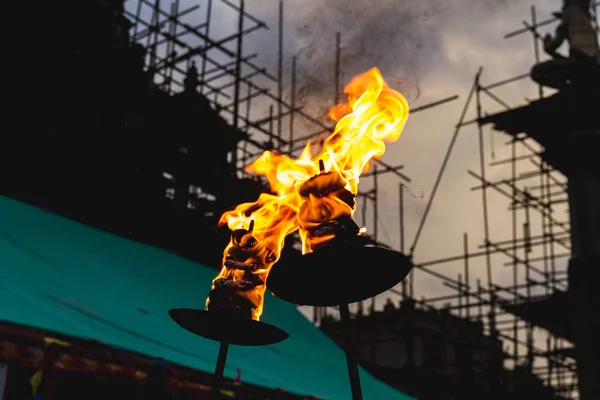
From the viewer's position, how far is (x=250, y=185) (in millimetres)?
13781

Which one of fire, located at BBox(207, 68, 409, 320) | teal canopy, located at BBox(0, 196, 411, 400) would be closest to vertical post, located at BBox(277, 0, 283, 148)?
teal canopy, located at BBox(0, 196, 411, 400)

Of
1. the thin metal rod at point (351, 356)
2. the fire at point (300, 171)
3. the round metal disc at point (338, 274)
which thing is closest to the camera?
the thin metal rod at point (351, 356)

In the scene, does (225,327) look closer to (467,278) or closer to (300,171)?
(300,171)

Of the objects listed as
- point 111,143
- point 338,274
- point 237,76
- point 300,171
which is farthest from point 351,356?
point 237,76

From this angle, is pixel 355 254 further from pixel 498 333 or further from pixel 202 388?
pixel 498 333

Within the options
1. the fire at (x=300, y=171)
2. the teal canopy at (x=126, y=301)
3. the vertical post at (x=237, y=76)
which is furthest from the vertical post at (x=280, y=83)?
the fire at (x=300, y=171)

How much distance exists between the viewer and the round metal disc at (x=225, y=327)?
4734 millimetres

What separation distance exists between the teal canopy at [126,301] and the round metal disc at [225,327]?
→ 208 centimetres

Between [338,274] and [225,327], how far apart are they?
1111 mm

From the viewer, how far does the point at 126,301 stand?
861 cm

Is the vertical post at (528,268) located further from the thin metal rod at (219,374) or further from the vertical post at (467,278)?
the thin metal rod at (219,374)

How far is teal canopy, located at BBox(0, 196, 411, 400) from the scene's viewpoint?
7.05 m

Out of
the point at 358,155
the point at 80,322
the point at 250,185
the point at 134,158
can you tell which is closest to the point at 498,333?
the point at 250,185

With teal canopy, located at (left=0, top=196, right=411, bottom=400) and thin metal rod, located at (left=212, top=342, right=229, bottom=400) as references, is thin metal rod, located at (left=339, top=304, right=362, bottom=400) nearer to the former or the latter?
thin metal rod, located at (left=212, top=342, right=229, bottom=400)
